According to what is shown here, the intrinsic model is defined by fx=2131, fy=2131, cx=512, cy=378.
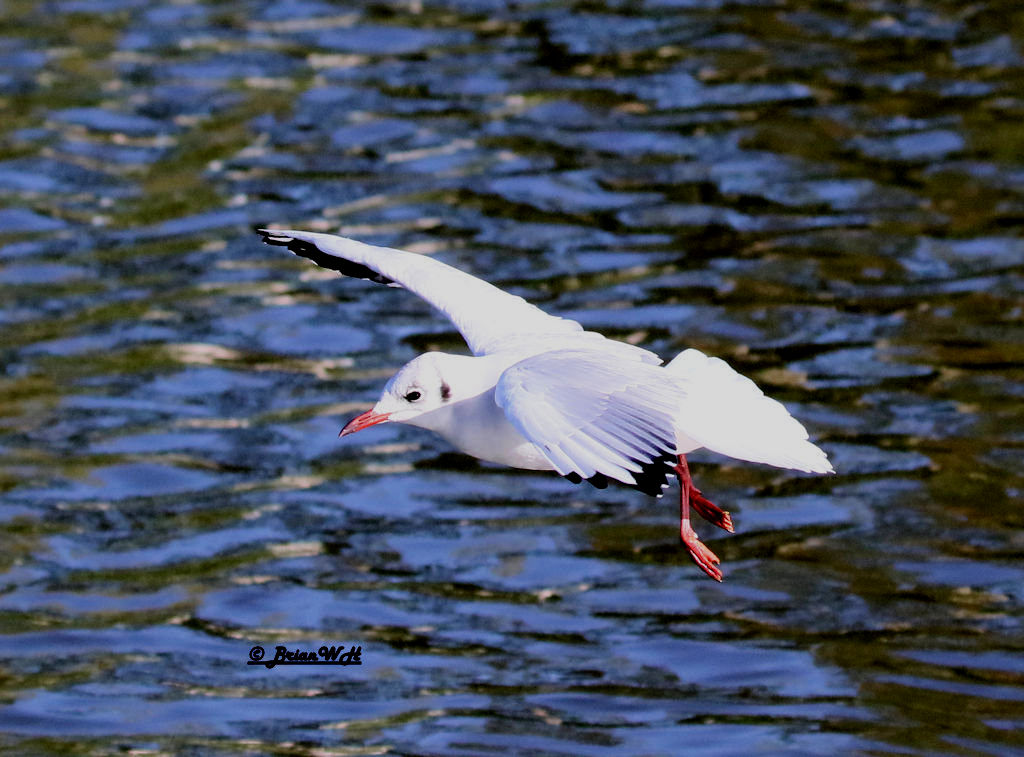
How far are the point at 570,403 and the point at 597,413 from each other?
10cm

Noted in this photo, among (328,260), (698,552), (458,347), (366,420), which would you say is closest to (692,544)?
(698,552)

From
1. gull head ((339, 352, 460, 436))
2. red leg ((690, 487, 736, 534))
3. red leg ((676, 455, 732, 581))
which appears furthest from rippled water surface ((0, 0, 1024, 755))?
gull head ((339, 352, 460, 436))

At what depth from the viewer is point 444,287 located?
967cm

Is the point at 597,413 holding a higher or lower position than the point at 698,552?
higher

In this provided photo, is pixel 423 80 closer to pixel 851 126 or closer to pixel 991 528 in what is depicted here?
pixel 851 126

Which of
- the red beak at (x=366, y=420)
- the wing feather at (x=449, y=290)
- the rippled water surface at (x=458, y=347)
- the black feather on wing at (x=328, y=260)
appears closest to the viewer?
the red beak at (x=366, y=420)

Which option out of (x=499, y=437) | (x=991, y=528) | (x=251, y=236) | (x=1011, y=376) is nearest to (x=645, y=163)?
(x=251, y=236)

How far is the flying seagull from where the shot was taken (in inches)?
287

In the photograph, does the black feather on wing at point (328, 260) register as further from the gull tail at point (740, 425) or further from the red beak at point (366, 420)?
the gull tail at point (740, 425)

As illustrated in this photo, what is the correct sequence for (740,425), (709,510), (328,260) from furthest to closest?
(328,260), (709,510), (740,425)

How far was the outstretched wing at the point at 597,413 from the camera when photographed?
7137mm

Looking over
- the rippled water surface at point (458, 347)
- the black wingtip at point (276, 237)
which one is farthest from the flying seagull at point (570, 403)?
the rippled water surface at point (458, 347)

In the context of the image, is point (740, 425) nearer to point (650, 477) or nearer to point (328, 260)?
point (650, 477)

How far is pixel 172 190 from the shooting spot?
17.2 m
